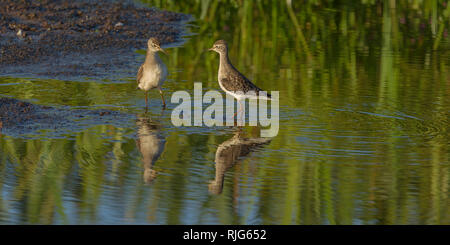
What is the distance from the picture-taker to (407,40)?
1545 cm

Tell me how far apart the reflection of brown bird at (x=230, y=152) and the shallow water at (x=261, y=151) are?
0.8 inches

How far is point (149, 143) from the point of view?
9.16m

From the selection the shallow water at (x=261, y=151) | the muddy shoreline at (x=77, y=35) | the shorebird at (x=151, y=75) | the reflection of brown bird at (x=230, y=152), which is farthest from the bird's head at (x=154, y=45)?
the reflection of brown bird at (x=230, y=152)

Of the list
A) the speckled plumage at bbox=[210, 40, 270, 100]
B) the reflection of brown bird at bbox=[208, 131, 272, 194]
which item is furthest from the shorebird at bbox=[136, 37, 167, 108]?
the reflection of brown bird at bbox=[208, 131, 272, 194]

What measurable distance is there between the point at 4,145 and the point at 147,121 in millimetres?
1992

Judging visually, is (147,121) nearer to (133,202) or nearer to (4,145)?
(4,145)

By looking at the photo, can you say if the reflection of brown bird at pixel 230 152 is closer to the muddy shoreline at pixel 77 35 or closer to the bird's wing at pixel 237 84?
the bird's wing at pixel 237 84

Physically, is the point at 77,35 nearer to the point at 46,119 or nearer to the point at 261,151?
the point at 46,119

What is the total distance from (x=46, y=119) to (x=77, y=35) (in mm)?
5702

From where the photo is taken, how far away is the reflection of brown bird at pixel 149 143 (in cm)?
813

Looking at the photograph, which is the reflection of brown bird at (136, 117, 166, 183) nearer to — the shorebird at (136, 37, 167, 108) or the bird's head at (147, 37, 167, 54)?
the shorebird at (136, 37, 167, 108)

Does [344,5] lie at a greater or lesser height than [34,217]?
greater

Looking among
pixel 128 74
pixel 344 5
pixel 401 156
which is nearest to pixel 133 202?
pixel 401 156

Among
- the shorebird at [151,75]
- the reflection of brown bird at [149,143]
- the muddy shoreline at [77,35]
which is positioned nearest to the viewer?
the reflection of brown bird at [149,143]
